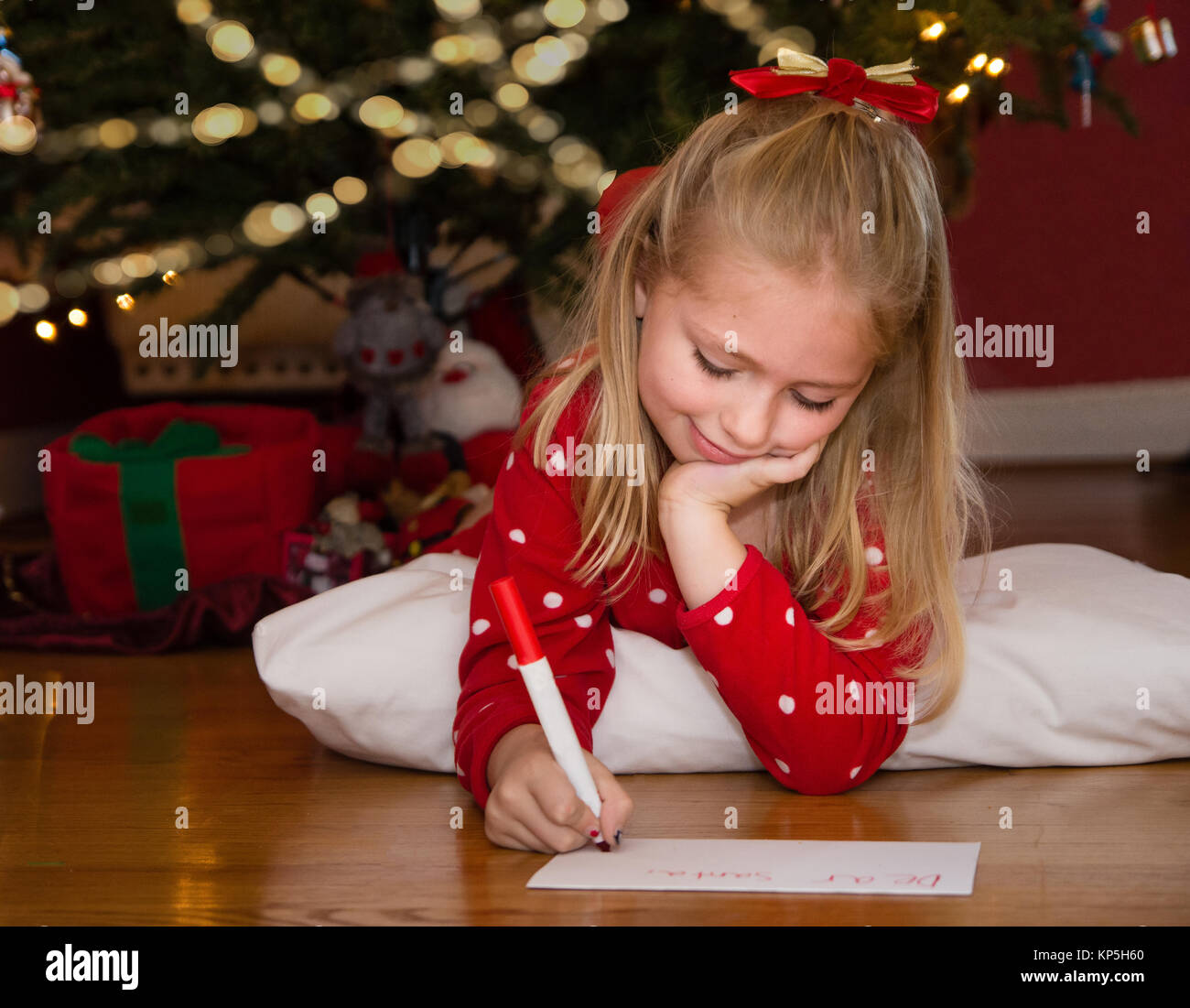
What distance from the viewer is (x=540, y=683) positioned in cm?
76

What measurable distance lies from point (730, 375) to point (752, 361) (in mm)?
23

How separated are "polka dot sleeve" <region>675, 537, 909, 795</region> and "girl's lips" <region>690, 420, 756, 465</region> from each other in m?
0.06

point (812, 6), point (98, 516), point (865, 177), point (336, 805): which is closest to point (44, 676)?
point (98, 516)

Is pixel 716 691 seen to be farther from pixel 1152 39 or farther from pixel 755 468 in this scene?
pixel 1152 39

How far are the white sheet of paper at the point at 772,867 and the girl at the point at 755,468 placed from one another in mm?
31

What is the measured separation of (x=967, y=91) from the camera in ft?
4.80

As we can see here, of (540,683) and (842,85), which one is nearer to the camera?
(540,683)

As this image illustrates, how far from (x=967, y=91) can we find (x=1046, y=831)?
92 centimetres

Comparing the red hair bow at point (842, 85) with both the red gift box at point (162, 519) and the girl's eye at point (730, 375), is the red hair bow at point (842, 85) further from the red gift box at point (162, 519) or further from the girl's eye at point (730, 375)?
the red gift box at point (162, 519)

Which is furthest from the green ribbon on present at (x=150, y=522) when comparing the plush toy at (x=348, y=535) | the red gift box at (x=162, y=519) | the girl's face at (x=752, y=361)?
the girl's face at (x=752, y=361)

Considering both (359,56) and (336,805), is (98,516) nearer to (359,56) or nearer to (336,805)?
(359,56)

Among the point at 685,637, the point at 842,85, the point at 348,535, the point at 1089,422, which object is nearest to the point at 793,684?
the point at 685,637

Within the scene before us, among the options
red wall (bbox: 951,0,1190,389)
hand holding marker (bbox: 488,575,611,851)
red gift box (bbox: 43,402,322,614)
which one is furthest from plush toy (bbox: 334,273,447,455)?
red wall (bbox: 951,0,1190,389)

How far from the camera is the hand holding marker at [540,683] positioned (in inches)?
29.8
